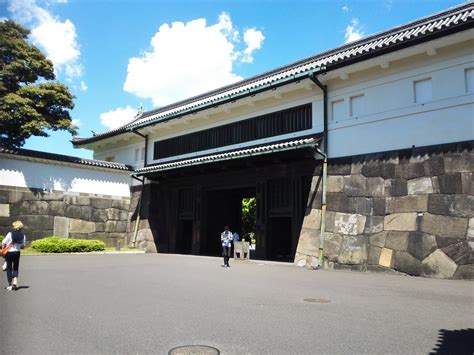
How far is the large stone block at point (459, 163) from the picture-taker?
11883 mm

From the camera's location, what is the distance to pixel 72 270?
42.2 feet

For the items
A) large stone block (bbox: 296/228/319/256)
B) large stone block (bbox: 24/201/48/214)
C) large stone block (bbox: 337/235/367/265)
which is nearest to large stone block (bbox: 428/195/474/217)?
large stone block (bbox: 337/235/367/265)

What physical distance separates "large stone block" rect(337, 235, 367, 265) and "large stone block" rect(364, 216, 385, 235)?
12.6 inches

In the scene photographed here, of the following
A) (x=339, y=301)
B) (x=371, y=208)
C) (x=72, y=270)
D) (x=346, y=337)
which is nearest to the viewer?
(x=346, y=337)

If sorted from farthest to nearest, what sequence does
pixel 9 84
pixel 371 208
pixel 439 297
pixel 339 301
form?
pixel 9 84, pixel 371 208, pixel 439 297, pixel 339 301

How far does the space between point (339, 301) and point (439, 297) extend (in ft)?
7.86

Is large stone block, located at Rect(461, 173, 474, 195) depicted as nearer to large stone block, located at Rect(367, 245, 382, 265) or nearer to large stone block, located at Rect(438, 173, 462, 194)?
large stone block, located at Rect(438, 173, 462, 194)

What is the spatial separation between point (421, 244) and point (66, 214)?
18.1 metres

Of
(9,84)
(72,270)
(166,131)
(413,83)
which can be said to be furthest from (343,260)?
(9,84)

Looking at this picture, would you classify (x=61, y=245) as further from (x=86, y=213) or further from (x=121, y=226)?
(x=121, y=226)

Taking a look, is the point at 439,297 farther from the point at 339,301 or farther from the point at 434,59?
the point at 434,59

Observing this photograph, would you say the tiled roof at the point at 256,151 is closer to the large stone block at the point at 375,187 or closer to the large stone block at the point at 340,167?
the large stone block at the point at 340,167

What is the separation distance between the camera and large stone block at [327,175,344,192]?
590 inches

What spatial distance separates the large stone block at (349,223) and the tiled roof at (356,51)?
5.57m
